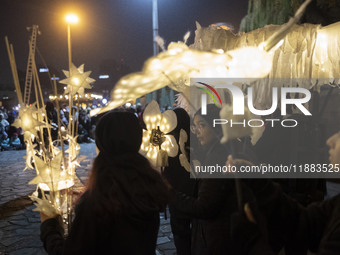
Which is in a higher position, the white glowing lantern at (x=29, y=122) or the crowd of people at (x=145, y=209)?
the white glowing lantern at (x=29, y=122)

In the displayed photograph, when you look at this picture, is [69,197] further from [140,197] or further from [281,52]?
[281,52]

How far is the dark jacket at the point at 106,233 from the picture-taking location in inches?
47.3

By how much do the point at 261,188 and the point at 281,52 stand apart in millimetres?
3381

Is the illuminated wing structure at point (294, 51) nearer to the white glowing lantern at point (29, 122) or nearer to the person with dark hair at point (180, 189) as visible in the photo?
the person with dark hair at point (180, 189)

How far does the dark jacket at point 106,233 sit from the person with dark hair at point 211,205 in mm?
344

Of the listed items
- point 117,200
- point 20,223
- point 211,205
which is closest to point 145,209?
point 117,200

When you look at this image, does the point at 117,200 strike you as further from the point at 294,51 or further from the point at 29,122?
the point at 294,51

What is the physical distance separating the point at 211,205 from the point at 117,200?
0.66 metres

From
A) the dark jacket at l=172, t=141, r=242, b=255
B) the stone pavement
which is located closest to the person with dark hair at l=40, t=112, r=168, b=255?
the dark jacket at l=172, t=141, r=242, b=255

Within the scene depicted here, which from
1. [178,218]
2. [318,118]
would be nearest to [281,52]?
[318,118]

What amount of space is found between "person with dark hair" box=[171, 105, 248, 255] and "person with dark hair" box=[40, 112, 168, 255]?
0.36 meters

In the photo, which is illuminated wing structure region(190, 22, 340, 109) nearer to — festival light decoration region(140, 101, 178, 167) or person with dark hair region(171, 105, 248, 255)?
festival light decoration region(140, 101, 178, 167)

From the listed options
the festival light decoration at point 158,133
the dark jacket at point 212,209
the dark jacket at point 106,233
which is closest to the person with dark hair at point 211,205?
the dark jacket at point 212,209

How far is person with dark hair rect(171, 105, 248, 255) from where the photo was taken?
164cm
